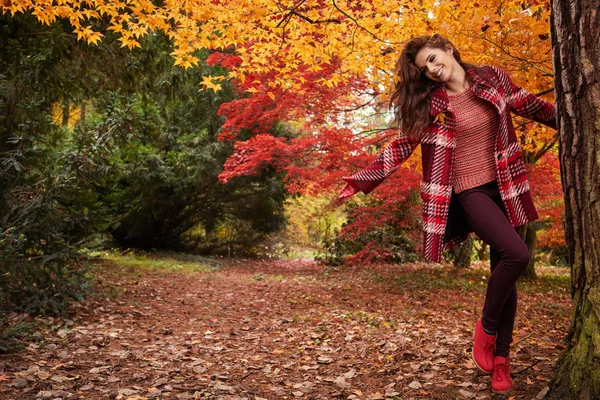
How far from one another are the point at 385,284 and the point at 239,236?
7990mm

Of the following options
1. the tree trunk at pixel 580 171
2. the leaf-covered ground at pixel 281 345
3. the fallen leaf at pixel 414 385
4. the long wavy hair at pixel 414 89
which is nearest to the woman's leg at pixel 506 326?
the leaf-covered ground at pixel 281 345

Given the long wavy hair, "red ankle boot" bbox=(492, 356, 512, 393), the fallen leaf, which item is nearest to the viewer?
"red ankle boot" bbox=(492, 356, 512, 393)

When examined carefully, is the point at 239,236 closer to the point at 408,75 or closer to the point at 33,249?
the point at 33,249

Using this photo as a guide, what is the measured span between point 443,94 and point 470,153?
14.0 inches

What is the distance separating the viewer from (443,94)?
8.41 feet

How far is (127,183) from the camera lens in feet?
43.4

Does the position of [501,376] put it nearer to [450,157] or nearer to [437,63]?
[450,157]

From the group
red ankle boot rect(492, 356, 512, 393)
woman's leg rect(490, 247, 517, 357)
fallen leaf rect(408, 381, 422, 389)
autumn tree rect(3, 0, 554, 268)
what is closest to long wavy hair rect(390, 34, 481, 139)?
woman's leg rect(490, 247, 517, 357)

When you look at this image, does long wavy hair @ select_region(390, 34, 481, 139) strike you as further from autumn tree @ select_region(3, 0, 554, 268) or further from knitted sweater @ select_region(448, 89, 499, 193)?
autumn tree @ select_region(3, 0, 554, 268)

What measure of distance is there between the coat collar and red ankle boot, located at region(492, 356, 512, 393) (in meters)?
1.38

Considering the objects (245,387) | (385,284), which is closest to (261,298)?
(385,284)

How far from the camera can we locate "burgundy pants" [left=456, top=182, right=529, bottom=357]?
→ 91.0 inches

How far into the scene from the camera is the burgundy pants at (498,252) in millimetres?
2312

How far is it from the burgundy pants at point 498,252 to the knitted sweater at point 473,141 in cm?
6
